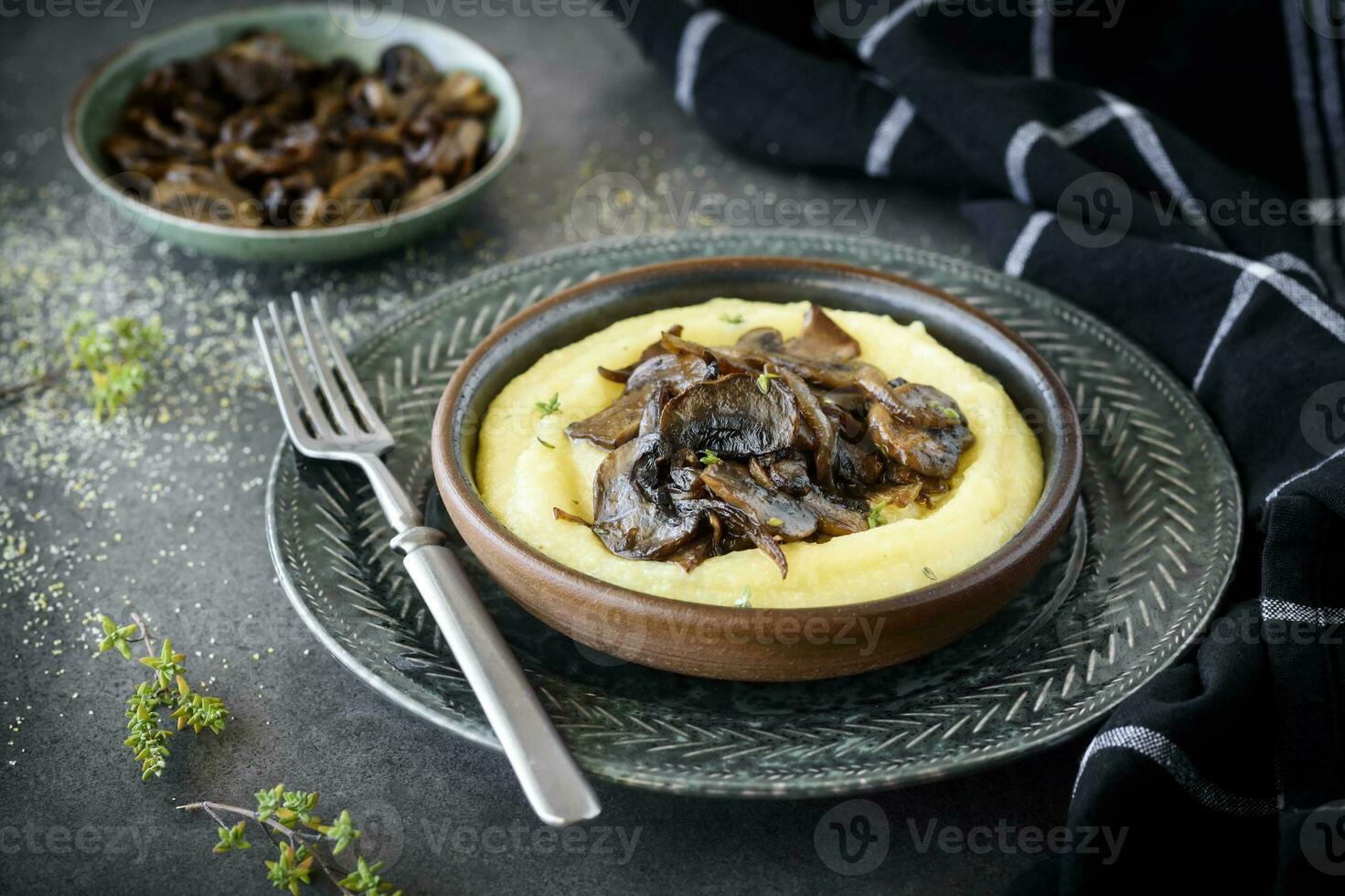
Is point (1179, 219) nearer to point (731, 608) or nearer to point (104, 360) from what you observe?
point (731, 608)

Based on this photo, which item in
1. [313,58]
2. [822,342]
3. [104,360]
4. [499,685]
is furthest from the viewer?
[313,58]

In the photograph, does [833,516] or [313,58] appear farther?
[313,58]

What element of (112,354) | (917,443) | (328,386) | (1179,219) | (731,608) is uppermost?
(1179,219)

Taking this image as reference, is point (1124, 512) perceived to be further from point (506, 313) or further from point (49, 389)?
point (49, 389)

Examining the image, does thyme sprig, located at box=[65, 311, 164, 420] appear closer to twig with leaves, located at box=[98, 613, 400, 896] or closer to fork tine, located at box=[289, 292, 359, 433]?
fork tine, located at box=[289, 292, 359, 433]

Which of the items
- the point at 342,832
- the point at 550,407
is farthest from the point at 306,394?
the point at 342,832

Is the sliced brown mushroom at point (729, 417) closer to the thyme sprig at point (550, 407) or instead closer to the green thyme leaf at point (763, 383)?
the green thyme leaf at point (763, 383)

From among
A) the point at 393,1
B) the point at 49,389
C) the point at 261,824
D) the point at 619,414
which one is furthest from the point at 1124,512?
the point at 393,1

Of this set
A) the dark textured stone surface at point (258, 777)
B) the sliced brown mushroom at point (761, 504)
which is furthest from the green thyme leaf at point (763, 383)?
the dark textured stone surface at point (258, 777)
